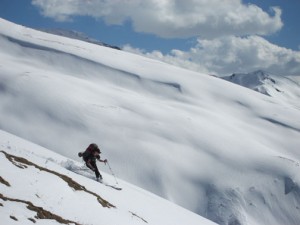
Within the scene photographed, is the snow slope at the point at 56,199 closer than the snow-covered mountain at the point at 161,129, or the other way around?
the snow slope at the point at 56,199

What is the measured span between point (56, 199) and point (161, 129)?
2464 inches

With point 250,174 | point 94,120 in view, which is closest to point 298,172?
point 250,174

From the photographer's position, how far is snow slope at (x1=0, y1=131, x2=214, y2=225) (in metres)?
16.0

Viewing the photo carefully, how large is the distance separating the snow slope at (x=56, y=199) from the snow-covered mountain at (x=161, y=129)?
37384 millimetres

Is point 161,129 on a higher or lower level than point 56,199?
higher

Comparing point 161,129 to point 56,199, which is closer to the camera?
point 56,199

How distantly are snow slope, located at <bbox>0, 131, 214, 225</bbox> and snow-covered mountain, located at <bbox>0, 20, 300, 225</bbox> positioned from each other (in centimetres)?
3738

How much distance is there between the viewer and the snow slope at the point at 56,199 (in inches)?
629

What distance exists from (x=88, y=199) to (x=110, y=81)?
85447 mm

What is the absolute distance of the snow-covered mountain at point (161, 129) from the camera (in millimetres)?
65625

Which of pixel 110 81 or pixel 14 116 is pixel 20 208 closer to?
pixel 14 116

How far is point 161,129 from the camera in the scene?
8069 centimetres

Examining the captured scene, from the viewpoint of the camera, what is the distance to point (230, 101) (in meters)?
115

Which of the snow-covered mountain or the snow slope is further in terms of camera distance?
the snow-covered mountain
